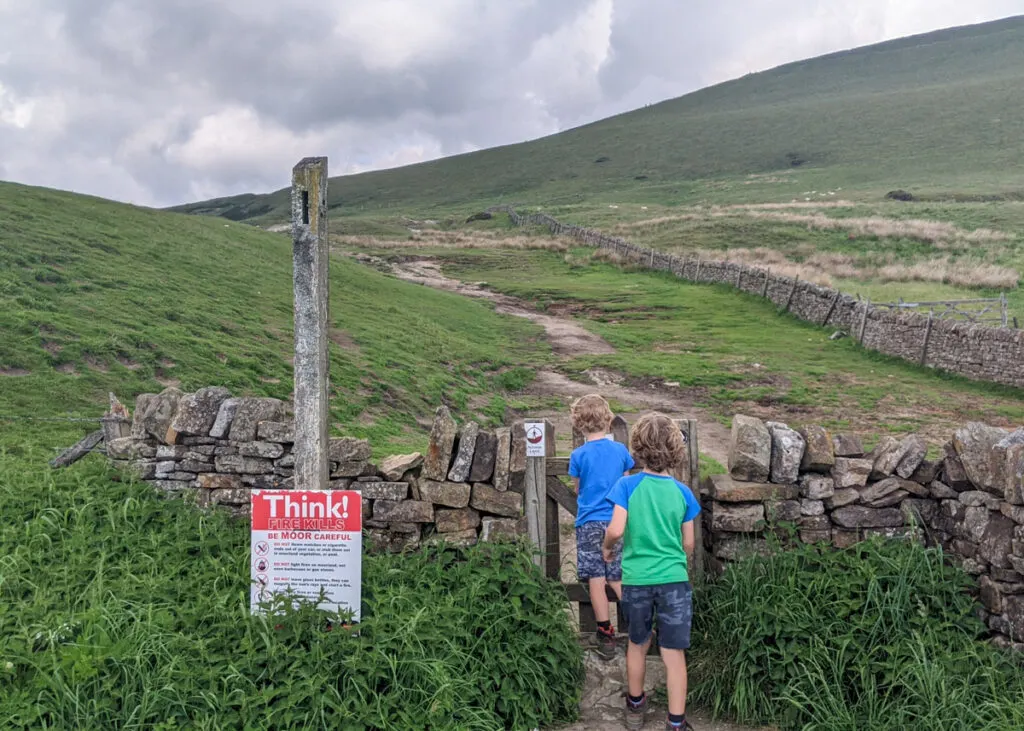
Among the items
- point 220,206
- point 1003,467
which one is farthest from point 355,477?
point 220,206

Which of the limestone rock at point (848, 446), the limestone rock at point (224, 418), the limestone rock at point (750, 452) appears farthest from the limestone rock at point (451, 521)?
the limestone rock at point (848, 446)

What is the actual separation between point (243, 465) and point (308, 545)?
5.00ft

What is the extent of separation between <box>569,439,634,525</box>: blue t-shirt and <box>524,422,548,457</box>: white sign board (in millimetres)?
315

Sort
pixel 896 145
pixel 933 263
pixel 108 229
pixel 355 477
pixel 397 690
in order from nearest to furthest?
pixel 397 690 < pixel 355 477 < pixel 108 229 < pixel 933 263 < pixel 896 145

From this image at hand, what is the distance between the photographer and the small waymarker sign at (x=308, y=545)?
199 inches

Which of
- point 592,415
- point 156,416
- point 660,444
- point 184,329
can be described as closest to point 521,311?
point 184,329

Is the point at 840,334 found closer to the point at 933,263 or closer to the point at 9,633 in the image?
the point at 933,263

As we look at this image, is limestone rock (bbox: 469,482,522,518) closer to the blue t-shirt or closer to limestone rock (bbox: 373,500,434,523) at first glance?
limestone rock (bbox: 373,500,434,523)

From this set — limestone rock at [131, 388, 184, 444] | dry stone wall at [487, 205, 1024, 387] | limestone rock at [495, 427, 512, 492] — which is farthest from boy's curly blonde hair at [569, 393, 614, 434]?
dry stone wall at [487, 205, 1024, 387]

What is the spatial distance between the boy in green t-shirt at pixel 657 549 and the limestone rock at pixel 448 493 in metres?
1.38

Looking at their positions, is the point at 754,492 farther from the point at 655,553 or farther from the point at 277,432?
the point at 277,432

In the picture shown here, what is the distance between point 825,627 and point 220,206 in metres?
171

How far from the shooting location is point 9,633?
4.64 m

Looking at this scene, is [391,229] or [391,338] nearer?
[391,338]
